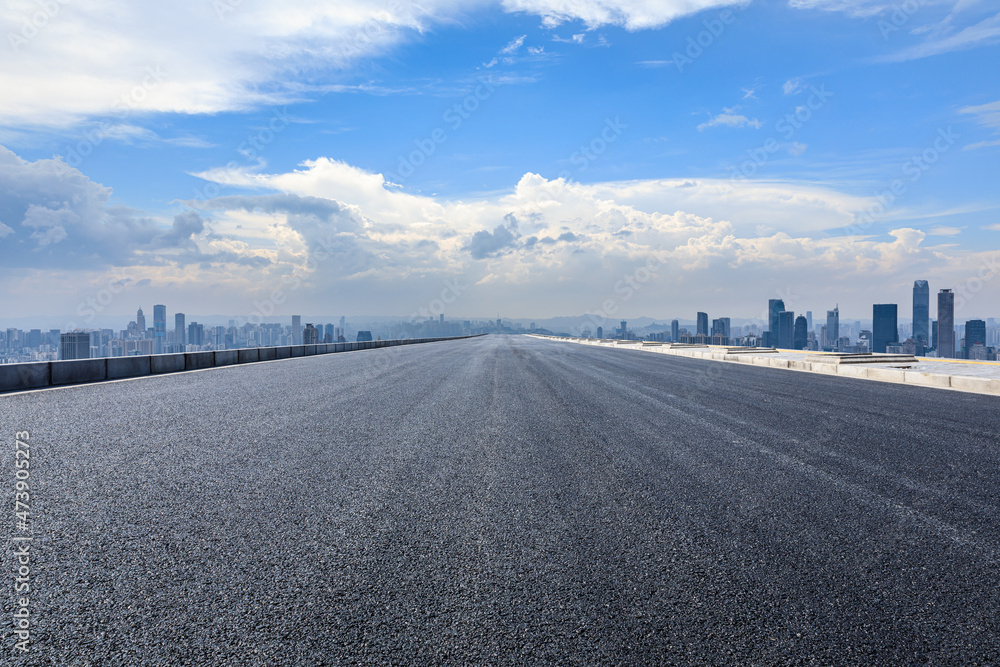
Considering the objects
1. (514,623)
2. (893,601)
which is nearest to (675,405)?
(893,601)

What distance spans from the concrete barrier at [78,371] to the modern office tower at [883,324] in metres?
131

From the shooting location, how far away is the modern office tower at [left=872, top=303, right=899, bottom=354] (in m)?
116

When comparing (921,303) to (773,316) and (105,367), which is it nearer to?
(773,316)

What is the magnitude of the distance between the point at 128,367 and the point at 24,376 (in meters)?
3.25

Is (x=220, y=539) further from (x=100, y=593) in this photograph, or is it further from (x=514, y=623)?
(x=514, y=623)

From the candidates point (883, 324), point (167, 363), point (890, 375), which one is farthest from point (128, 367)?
point (883, 324)

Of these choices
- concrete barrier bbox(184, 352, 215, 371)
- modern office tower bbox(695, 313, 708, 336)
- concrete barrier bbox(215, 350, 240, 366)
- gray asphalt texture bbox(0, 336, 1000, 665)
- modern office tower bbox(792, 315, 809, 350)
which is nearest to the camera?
gray asphalt texture bbox(0, 336, 1000, 665)

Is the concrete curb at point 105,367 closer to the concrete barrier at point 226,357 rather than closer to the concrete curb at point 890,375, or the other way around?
the concrete barrier at point 226,357

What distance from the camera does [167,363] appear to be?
1902cm

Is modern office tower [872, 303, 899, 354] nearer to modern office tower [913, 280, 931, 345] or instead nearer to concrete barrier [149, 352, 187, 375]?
modern office tower [913, 280, 931, 345]

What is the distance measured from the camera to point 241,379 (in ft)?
53.3

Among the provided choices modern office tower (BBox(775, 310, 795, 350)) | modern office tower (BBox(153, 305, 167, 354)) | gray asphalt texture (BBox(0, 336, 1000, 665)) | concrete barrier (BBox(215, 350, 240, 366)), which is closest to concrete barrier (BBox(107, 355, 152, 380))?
concrete barrier (BBox(215, 350, 240, 366))

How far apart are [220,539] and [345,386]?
10.7 metres

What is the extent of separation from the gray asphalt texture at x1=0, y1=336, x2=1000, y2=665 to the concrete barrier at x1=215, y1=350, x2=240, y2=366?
15.1 metres
